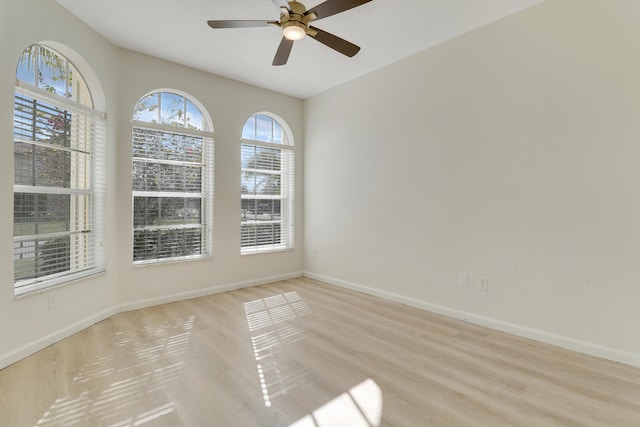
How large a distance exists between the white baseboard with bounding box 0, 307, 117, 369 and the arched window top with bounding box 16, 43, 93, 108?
2163mm

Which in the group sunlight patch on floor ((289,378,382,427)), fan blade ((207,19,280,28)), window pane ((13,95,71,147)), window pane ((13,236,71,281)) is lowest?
sunlight patch on floor ((289,378,382,427))

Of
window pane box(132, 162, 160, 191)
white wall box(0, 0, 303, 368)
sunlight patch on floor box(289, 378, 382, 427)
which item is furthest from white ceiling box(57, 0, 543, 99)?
sunlight patch on floor box(289, 378, 382, 427)

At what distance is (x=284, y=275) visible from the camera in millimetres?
5172

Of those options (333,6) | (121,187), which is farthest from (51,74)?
(333,6)

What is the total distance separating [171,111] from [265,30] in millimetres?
1722

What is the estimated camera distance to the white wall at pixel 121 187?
8.06 ft

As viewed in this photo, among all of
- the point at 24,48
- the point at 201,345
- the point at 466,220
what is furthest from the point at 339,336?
the point at 24,48

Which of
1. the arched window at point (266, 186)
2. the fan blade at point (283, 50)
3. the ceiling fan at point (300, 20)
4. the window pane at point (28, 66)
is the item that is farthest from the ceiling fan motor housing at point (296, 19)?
the arched window at point (266, 186)

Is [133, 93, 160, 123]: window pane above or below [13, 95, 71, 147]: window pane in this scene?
above

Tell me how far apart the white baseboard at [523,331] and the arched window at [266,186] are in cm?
176

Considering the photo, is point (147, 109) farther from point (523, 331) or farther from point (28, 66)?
point (523, 331)

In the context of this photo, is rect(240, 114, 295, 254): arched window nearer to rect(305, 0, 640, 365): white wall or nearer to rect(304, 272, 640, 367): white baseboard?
rect(305, 0, 640, 365): white wall

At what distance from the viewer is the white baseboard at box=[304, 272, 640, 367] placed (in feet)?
8.07

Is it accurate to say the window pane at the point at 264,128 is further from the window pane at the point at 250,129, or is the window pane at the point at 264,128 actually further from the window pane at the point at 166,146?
the window pane at the point at 166,146
